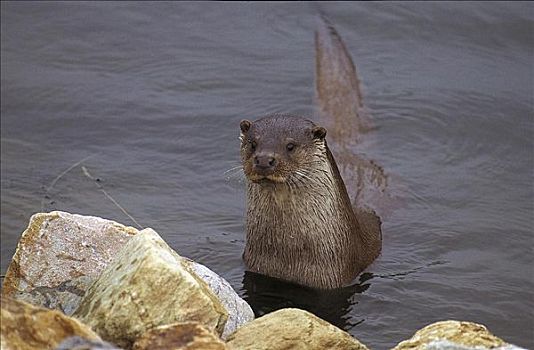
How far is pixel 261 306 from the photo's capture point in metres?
5.28

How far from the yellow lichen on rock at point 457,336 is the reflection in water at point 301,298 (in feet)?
5.08

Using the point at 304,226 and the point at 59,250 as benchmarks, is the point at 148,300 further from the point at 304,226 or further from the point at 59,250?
the point at 304,226

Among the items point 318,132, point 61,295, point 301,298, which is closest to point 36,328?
point 61,295

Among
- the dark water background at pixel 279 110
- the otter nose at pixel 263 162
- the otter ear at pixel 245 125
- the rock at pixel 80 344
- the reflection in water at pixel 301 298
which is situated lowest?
the reflection in water at pixel 301 298

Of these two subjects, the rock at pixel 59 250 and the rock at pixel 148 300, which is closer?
the rock at pixel 148 300

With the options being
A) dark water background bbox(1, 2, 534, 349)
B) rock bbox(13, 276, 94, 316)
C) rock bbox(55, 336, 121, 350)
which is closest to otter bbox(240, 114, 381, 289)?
dark water background bbox(1, 2, 534, 349)

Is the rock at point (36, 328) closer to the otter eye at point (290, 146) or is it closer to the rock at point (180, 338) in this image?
the rock at point (180, 338)

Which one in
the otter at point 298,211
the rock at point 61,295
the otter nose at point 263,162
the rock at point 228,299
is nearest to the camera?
the rock at point 61,295

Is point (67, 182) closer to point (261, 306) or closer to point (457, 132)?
point (261, 306)

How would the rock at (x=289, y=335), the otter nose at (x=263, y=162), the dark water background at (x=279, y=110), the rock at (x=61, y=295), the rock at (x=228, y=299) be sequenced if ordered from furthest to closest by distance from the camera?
the dark water background at (x=279, y=110)
the otter nose at (x=263, y=162)
the rock at (x=228, y=299)
the rock at (x=61, y=295)
the rock at (x=289, y=335)

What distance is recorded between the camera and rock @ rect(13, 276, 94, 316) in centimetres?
392

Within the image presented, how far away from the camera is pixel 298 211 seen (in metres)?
5.22

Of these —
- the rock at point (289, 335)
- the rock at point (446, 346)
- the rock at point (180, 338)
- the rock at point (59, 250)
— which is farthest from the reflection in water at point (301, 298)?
the rock at point (180, 338)

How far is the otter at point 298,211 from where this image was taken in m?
5.00
